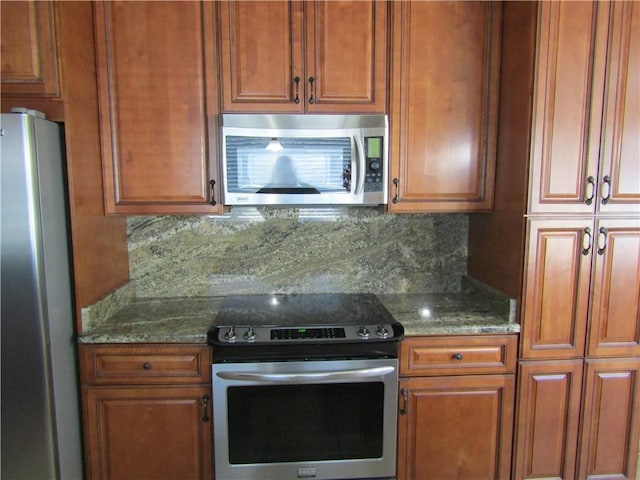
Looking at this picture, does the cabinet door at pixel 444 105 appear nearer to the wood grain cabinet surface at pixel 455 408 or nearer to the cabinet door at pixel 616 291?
the cabinet door at pixel 616 291

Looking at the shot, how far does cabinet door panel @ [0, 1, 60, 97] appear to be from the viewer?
4.68 feet

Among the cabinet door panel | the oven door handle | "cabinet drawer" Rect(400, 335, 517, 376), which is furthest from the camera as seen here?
"cabinet drawer" Rect(400, 335, 517, 376)

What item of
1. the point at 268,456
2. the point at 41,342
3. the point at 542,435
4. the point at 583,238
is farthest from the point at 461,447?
the point at 41,342

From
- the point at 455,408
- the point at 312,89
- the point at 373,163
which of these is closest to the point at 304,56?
the point at 312,89

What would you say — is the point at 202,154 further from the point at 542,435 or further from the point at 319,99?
the point at 542,435

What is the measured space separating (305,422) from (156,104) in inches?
60.6

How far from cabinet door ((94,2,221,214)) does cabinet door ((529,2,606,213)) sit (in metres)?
1.40

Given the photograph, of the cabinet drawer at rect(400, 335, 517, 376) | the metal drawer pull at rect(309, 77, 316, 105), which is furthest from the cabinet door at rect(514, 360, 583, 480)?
the metal drawer pull at rect(309, 77, 316, 105)

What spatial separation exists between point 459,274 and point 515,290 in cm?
52

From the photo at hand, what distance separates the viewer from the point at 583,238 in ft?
5.43

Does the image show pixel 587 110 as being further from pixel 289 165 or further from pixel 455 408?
pixel 455 408

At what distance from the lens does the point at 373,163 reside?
1.77 m

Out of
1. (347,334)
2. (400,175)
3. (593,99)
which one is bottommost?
(347,334)

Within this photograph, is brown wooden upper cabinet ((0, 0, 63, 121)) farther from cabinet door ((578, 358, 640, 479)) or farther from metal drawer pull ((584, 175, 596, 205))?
cabinet door ((578, 358, 640, 479))
